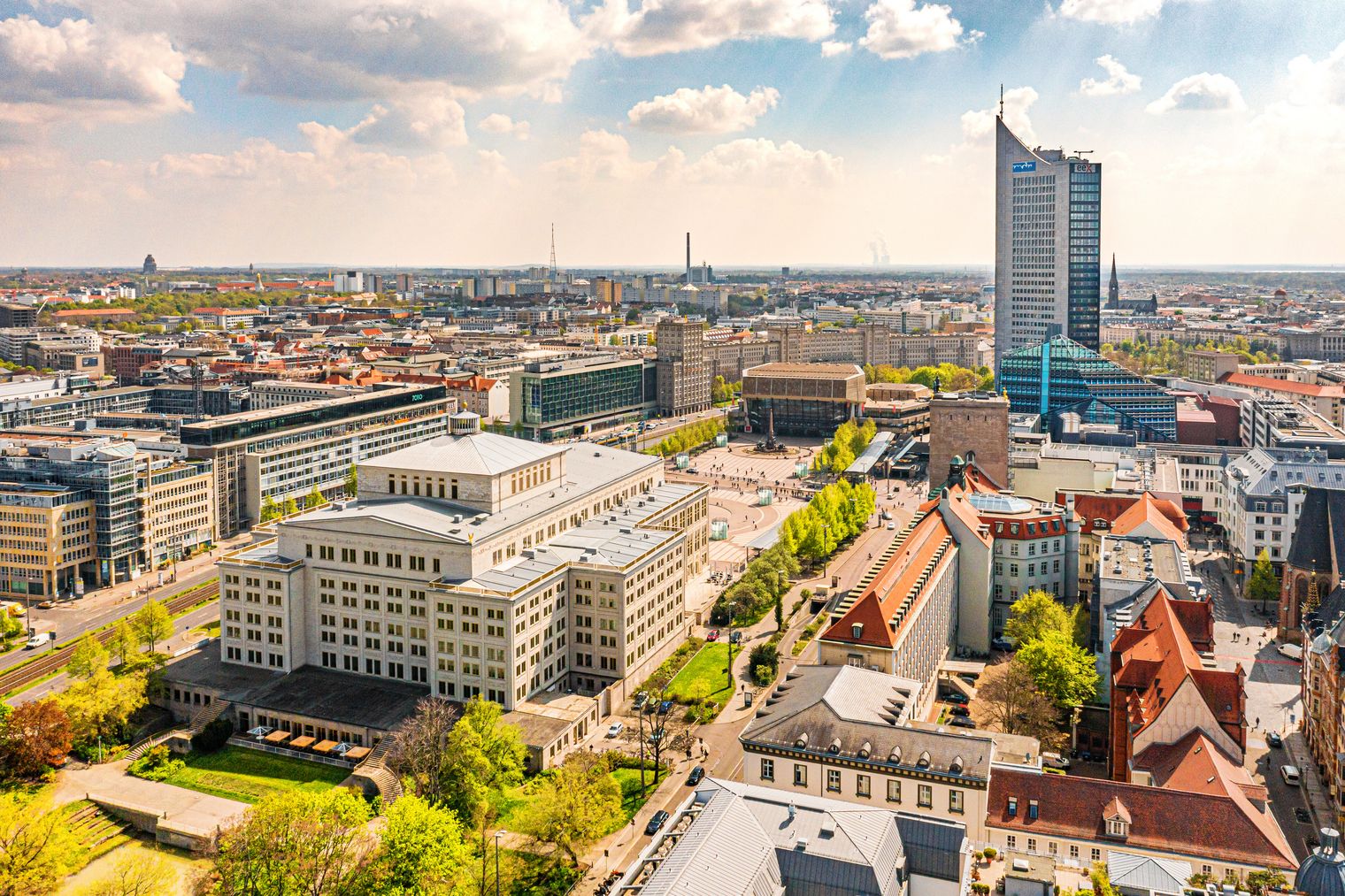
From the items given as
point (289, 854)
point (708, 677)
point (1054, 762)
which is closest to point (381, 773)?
point (289, 854)

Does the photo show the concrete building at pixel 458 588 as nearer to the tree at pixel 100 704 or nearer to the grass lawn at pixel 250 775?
the tree at pixel 100 704

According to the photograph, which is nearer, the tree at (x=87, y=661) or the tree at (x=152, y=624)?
the tree at (x=87, y=661)

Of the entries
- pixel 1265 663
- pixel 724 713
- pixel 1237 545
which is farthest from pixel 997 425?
pixel 724 713

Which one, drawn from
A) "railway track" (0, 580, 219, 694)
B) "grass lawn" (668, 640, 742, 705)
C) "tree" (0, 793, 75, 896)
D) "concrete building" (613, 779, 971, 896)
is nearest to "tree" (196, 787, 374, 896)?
"tree" (0, 793, 75, 896)

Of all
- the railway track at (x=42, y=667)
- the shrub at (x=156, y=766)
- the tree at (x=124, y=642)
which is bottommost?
the shrub at (x=156, y=766)

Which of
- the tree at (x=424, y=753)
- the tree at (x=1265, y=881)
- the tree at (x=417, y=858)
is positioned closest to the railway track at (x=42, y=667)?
the tree at (x=424, y=753)

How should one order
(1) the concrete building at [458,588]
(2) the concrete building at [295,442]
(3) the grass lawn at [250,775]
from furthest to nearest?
(2) the concrete building at [295,442] → (1) the concrete building at [458,588] → (3) the grass lawn at [250,775]
